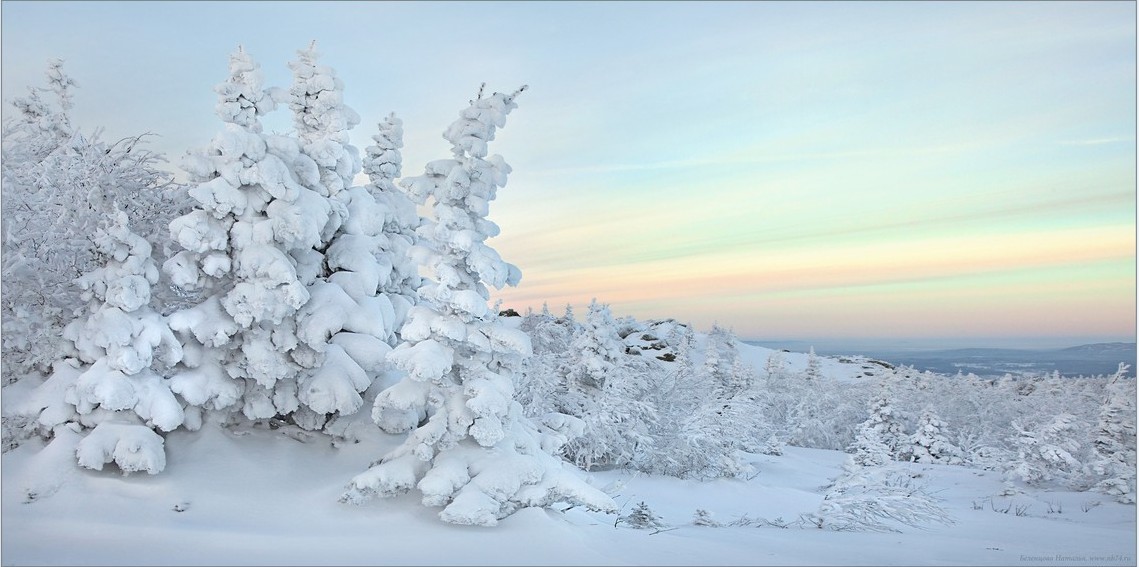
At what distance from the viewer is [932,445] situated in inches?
1377

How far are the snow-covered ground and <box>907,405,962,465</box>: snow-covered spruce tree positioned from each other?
19.4 meters

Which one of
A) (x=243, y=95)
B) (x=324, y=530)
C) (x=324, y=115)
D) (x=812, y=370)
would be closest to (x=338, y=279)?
(x=324, y=115)

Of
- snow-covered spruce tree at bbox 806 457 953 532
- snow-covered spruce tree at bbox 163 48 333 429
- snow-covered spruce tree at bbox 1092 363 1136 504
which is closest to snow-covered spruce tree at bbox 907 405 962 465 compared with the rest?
snow-covered spruce tree at bbox 1092 363 1136 504

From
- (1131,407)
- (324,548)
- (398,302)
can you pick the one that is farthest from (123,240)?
(1131,407)

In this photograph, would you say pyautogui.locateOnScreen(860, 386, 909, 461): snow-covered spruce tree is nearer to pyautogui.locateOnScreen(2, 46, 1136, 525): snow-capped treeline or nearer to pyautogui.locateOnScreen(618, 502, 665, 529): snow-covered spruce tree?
pyautogui.locateOnScreen(2, 46, 1136, 525): snow-capped treeline

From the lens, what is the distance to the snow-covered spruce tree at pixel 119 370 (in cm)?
1202

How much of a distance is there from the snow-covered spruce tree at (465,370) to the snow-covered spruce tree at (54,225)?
6.19m

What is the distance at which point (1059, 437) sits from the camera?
23.2 m

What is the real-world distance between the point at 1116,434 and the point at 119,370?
82.1ft

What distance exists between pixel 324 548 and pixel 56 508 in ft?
15.5

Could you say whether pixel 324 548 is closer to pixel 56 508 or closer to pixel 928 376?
pixel 56 508

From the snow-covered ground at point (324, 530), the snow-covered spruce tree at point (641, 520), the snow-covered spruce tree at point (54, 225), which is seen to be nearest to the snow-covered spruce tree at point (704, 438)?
the snow-covered ground at point (324, 530)

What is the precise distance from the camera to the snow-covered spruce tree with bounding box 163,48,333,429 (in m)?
13.2

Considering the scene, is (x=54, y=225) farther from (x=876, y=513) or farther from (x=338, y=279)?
(x=876, y=513)
